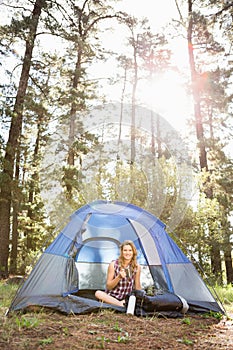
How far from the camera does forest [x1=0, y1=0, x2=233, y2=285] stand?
363 inches

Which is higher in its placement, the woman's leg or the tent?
the tent

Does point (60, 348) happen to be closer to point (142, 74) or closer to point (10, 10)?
point (10, 10)

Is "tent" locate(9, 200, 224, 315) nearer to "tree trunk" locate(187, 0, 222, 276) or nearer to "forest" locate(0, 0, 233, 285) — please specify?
"forest" locate(0, 0, 233, 285)

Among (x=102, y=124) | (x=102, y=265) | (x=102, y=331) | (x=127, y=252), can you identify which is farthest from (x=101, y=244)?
(x=102, y=124)

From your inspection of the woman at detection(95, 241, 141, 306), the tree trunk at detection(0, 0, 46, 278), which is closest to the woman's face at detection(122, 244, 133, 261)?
the woman at detection(95, 241, 141, 306)

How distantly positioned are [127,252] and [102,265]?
1160 millimetres

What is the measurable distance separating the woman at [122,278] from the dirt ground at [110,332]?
0.39 metres

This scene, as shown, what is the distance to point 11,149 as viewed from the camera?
875 centimetres

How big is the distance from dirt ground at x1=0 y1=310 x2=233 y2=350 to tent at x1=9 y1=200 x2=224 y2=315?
301 mm

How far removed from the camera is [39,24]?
9602 millimetres

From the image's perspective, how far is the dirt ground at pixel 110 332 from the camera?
284 cm

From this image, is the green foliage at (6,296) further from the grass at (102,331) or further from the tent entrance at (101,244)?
the tent entrance at (101,244)

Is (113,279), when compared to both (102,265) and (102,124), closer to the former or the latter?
(102,265)

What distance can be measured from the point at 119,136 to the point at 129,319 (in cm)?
1295
